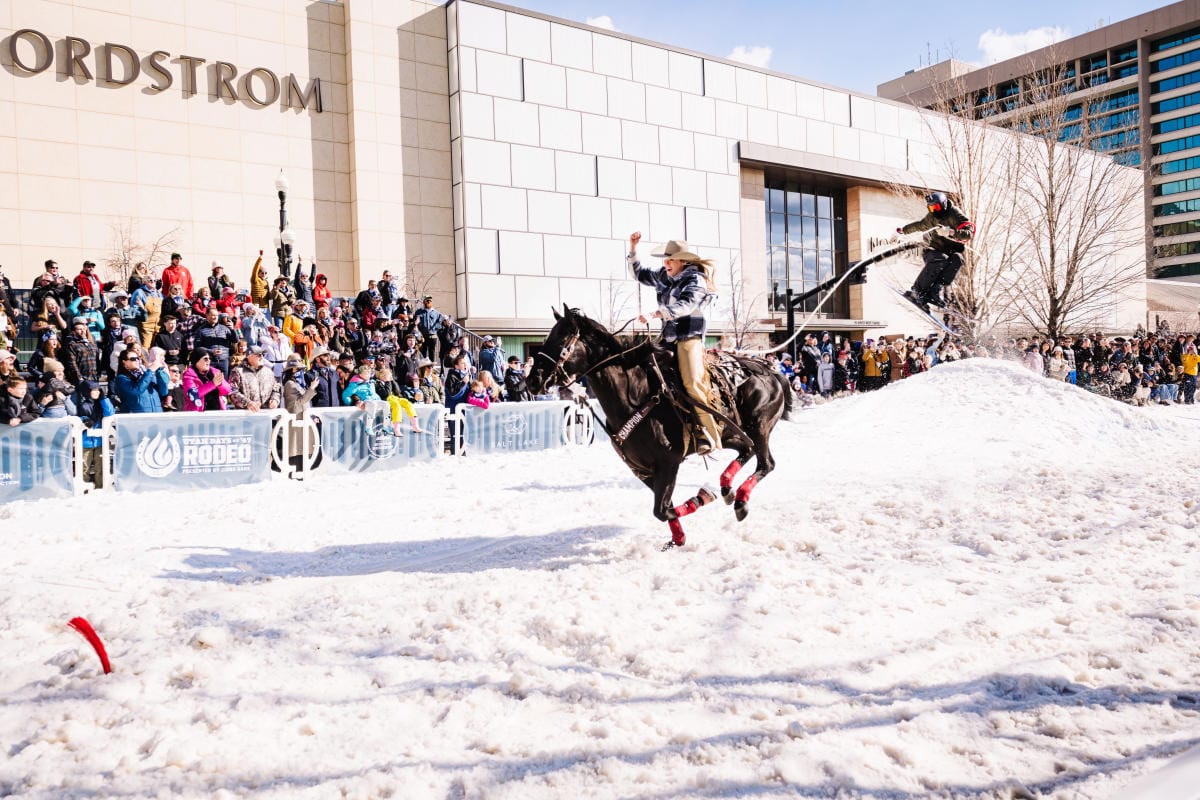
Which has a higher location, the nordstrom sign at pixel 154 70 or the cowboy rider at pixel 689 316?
the nordstrom sign at pixel 154 70

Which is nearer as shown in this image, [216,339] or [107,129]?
[216,339]

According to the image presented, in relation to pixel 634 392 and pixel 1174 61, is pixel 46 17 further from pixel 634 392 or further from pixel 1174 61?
pixel 1174 61

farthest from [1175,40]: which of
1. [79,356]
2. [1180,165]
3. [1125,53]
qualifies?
[79,356]

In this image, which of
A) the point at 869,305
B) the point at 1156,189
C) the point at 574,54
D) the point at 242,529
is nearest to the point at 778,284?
the point at 869,305

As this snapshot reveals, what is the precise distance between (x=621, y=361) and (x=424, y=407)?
26.3 ft

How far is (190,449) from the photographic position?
1209 centimetres

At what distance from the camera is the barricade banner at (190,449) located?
1172cm

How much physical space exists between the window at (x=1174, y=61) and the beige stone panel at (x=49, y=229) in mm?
104335

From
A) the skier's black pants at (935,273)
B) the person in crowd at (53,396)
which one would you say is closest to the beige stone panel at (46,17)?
the person in crowd at (53,396)

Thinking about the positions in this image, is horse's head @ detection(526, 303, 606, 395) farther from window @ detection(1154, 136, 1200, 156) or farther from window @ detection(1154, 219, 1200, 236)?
window @ detection(1154, 136, 1200, 156)

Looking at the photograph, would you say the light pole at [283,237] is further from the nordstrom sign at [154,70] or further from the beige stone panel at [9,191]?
the beige stone panel at [9,191]

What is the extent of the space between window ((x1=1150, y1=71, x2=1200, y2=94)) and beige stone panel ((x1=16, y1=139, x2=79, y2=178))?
102654mm

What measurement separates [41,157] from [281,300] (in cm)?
1053

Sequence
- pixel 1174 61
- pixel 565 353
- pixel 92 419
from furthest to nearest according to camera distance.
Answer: pixel 1174 61 → pixel 92 419 → pixel 565 353
